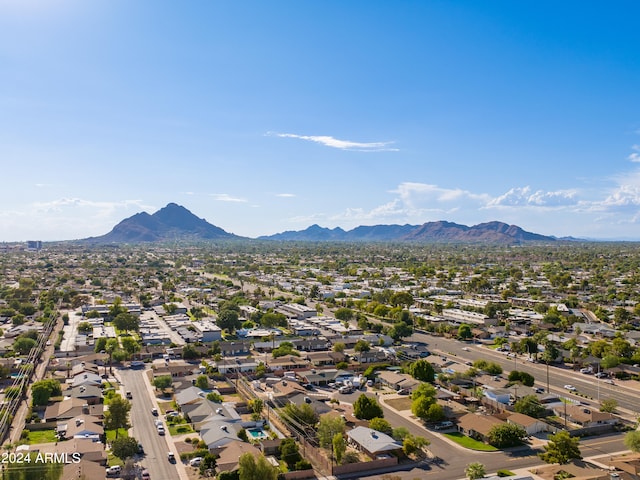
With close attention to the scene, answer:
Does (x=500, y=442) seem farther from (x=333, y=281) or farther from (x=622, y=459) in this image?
(x=333, y=281)

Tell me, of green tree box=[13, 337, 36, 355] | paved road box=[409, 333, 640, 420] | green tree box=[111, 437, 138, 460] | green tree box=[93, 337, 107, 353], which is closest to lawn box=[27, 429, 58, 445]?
green tree box=[111, 437, 138, 460]

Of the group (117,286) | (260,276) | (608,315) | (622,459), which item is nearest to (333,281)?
(260,276)

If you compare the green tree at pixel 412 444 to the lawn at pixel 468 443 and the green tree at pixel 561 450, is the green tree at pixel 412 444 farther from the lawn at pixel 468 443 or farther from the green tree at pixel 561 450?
the green tree at pixel 561 450

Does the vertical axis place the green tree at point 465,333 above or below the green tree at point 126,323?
below

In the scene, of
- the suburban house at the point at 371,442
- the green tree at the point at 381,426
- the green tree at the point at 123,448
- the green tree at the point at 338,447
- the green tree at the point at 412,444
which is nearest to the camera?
the green tree at the point at 123,448

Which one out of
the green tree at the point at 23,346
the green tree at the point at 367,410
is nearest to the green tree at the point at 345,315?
the green tree at the point at 367,410

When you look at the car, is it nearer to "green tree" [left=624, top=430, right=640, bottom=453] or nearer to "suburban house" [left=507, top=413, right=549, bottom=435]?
"suburban house" [left=507, top=413, right=549, bottom=435]
